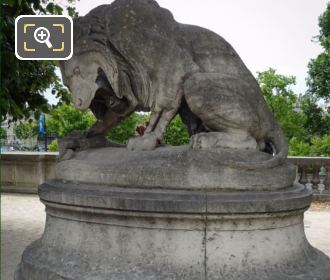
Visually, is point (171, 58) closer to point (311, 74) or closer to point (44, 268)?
point (44, 268)

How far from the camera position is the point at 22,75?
706 centimetres

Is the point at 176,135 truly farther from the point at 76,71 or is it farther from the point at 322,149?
the point at 76,71

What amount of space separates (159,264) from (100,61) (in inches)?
68.7

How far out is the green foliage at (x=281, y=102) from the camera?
95.5 feet

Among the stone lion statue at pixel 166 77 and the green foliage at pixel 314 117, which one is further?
the green foliage at pixel 314 117

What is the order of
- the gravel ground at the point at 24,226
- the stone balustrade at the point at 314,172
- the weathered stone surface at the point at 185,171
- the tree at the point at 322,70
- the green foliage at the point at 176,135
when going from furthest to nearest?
the tree at the point at 322,70
the green foliage at the point at 176,135
the stone balustrade at the point at 314,172
the gravel ground at the point at 24,226
the weathered stone surface at the point at 185,171

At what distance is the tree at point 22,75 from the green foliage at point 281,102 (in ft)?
72.1

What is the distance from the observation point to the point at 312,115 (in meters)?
28.7

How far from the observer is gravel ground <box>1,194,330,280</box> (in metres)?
6.93

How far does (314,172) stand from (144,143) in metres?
8.44

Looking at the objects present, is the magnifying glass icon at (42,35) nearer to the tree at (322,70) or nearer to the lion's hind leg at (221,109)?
the lion's hind leg at (221,109)

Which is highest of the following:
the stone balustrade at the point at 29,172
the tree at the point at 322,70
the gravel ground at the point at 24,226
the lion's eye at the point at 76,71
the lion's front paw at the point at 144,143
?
the tree at the point at 322,70

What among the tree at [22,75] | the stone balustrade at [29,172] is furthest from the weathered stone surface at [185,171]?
the stone balustrade at [29,172]

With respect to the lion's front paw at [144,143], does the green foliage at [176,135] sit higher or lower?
lower
